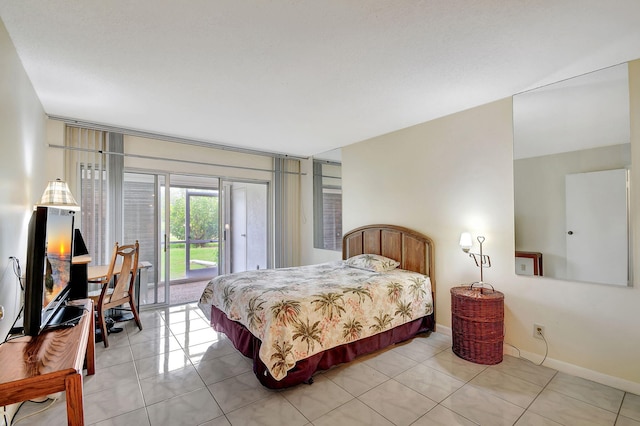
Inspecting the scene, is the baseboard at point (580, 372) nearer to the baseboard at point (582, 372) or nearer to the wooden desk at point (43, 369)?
the baseboard at point (582, 372)

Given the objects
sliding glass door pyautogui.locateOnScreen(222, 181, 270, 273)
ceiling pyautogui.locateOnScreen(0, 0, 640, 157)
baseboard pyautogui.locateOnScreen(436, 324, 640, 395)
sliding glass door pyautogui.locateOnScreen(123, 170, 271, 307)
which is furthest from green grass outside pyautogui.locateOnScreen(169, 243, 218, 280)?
baseboard pyautogui.locateOnScreen(436, 324, 640, 395)

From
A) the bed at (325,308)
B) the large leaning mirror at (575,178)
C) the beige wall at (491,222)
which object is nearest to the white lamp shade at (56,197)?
the bed at (325,308)

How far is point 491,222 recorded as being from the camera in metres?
2.99

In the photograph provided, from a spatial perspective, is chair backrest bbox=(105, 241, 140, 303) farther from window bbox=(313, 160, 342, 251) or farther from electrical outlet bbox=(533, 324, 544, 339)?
electrical outlet bbox=(533, 324, 544, 339)

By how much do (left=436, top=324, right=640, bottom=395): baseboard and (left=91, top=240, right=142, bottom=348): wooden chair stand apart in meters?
3.96

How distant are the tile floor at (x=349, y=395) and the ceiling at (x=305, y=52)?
8.20 feet

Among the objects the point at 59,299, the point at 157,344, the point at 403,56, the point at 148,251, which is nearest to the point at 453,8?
the point at 403,56

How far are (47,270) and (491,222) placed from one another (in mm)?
3629

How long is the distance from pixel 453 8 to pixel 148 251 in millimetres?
4491

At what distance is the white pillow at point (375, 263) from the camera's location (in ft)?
11.6

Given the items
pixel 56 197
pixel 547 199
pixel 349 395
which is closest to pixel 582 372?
pixel 547 199

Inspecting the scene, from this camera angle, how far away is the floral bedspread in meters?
2.21

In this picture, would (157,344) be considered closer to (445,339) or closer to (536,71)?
(445,339)

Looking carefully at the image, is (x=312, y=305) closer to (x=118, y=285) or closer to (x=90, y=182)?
(x=118, y=285)
